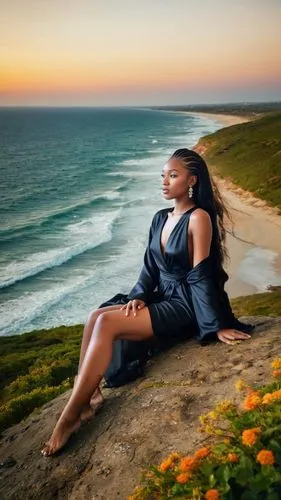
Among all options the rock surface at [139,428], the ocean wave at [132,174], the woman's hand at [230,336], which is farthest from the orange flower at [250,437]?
the ocean wave at [132,174]

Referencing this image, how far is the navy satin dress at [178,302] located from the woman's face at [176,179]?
244 millimetres

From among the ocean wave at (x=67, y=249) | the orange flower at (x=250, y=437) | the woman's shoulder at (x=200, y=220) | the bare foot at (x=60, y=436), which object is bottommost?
the ocean wave at (x=67, y=249)

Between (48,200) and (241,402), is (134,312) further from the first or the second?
(48,200)

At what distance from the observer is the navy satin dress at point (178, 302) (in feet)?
16.7

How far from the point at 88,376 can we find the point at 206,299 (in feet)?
4.75

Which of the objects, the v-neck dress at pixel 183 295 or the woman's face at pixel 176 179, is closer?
the v-neck dress at pixel 183 295

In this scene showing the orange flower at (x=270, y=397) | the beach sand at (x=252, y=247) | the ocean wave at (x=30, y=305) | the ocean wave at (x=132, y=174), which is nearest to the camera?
the orange flower at (x=270, y=397)

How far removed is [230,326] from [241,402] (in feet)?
4.53

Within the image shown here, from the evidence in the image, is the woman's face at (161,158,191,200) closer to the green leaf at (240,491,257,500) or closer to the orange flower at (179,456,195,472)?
the orange flower at (179,456,195,472)

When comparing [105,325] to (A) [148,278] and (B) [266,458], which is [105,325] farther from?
(B) [266,458]

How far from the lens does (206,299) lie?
5.03 metres

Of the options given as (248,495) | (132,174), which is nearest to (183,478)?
(248,495)

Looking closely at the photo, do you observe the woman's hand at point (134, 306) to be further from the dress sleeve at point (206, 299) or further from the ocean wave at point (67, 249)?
the ocean wave at point (67, 249)

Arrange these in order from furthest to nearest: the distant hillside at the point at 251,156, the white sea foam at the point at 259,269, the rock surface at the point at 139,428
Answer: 1. the distant hillside at the point at 251,156
2. the white sea foam at the point at 259,269
3. the rock surface at the point at 139,428
